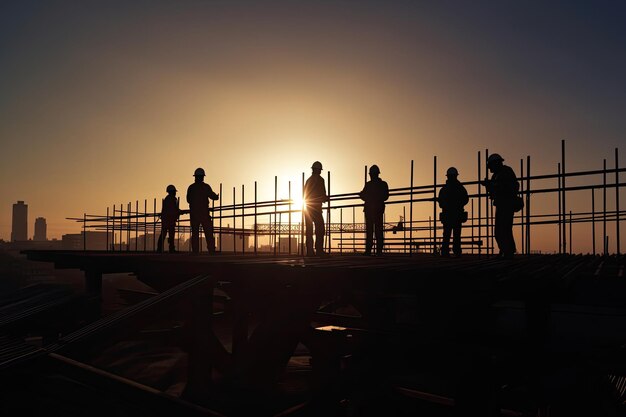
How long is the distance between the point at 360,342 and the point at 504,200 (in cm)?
403

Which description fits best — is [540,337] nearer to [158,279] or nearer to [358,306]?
[358,306]

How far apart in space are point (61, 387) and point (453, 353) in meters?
3.83

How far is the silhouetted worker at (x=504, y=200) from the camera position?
7723mm

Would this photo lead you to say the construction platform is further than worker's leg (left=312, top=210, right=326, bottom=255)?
No

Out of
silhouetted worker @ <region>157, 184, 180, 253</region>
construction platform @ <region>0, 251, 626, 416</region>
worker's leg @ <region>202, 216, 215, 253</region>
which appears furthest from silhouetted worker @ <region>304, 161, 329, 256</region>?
silhouetted worker @ <region>157, 184, 180, 253</region>

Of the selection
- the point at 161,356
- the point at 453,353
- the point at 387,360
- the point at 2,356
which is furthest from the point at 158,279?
the point at 161,356

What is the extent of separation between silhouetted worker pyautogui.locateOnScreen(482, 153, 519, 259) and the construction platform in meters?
1.27

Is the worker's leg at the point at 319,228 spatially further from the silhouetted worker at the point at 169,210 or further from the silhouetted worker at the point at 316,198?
the silhouetted worker at the point at 169,210

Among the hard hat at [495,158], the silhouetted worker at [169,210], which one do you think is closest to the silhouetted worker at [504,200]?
the hard hat at [495,158]

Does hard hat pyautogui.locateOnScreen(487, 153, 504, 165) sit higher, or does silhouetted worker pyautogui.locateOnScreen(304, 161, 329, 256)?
hard hat pyautogui.locateOnScreen(487, 153, 504, 165)

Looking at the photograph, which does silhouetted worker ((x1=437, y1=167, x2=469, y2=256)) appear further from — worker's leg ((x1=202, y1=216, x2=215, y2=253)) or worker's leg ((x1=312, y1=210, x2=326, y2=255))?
worker's leg ((x1=202, y1=216, x2=215, y2=253))

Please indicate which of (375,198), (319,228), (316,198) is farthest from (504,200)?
(319,228)

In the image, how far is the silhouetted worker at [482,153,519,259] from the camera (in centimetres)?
772

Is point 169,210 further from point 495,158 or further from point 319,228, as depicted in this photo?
point 495,158
